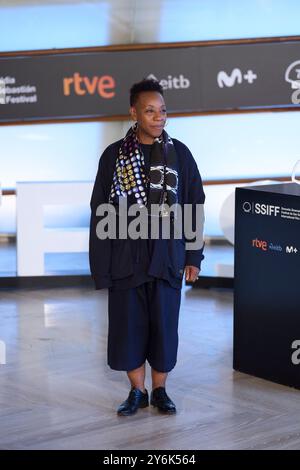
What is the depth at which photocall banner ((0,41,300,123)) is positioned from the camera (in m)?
8.16

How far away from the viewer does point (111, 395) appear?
4680 mm

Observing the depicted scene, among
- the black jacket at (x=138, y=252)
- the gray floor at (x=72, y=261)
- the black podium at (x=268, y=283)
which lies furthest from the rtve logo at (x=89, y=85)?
the black jacket at (x=138, y=252)

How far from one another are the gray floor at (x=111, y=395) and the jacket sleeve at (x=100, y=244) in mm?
675

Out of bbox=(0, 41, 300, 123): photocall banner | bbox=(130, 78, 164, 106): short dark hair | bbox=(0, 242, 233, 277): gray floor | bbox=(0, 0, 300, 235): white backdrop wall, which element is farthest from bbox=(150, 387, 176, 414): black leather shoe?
bbox=(0, 0, 300, 235): white backdrop wall

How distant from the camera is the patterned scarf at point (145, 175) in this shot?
13.8 feet

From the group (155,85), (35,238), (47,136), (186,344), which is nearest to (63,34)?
(47,136)

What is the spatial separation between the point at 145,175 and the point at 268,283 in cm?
106

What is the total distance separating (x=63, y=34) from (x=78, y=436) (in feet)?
17.5

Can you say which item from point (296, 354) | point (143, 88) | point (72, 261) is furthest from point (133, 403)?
point (72, 261)

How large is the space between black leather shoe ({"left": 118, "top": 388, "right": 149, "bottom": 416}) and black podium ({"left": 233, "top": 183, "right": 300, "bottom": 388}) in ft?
2.71

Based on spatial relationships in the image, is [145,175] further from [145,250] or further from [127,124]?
[127,124]

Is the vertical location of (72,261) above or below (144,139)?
below

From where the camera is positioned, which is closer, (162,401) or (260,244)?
(162,401)
